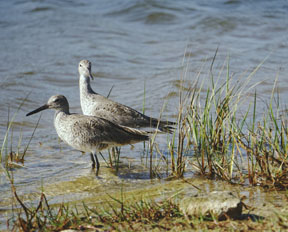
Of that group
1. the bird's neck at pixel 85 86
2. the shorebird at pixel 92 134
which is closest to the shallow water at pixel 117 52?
the shorebird at pixel 92 134

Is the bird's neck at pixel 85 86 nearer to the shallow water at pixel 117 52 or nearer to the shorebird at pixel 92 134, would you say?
the shallow water at pixel 117 52

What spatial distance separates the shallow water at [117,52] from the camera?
7.07 meters

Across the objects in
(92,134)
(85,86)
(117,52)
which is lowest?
(92,134)

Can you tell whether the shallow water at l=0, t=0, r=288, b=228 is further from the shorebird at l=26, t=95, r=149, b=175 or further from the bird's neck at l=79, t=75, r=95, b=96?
the bird's neck at l=79, t=75, r=95, b=96

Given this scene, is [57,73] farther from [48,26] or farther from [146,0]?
[146,0]

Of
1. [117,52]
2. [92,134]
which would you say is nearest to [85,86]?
[92,134]

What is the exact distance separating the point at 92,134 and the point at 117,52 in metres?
6.75

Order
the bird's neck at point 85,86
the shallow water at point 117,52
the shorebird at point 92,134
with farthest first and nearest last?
the bird's neck at point 85,86
the shallow water at point 117,52
the shorebird at point 92,134

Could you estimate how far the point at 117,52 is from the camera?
1256cm

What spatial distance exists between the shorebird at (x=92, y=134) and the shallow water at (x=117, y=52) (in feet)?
1.03

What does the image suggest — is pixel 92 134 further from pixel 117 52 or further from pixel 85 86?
pixel 117 52

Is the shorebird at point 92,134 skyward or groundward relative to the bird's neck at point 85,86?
groundward

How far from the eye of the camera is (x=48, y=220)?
4.11 metres

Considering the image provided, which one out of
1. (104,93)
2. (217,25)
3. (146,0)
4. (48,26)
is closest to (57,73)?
(104,93)
